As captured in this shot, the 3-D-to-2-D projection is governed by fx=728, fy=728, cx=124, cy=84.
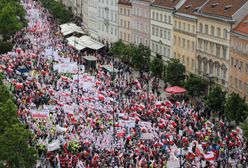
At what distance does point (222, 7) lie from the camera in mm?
75438

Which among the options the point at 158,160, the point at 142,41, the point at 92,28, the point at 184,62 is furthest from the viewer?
the point at 92,28

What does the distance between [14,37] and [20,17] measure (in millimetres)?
13656

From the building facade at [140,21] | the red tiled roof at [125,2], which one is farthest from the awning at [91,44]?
the red tiled roof at [125,2]

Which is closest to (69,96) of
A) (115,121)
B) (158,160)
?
(115,121)

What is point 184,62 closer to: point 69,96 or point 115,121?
point 69,96

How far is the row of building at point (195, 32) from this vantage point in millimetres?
71000

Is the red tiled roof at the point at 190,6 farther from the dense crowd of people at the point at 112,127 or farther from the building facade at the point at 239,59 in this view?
the building facade at the point at 239,59

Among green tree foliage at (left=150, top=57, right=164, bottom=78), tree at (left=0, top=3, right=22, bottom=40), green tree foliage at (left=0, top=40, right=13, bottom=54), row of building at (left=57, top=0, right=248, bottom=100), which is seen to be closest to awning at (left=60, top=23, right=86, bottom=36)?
row of building at (left=57, top=0, right=248, bottom=100)

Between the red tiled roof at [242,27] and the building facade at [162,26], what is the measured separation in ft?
61.1

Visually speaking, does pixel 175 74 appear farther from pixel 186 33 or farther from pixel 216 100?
pixel 216 100

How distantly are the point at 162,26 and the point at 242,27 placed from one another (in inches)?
990

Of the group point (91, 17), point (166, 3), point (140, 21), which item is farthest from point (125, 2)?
point (91, 17)

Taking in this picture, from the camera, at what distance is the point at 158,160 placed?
46656 millimetres

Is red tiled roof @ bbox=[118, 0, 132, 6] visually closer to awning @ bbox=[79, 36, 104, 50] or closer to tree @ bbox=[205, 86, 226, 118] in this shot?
awning @ bbox=[79, 36, 104, 50]
